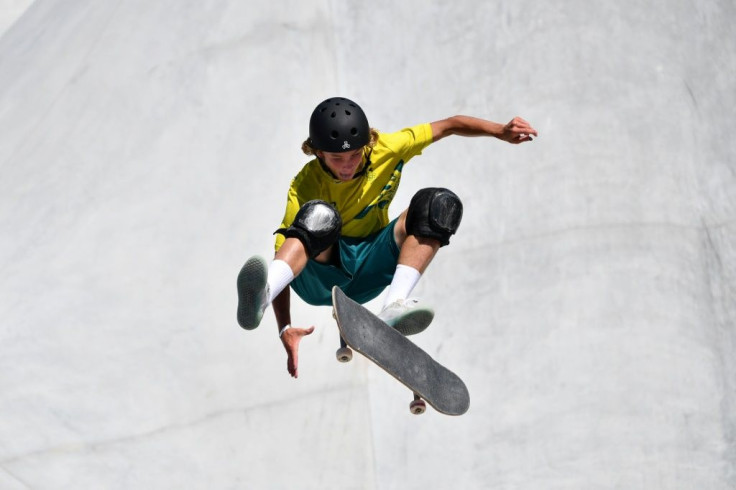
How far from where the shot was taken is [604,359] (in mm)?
6871

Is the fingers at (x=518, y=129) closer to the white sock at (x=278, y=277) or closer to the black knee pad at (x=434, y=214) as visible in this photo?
the black knee pad at (x=434, y=214)

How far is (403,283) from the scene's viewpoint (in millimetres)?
5105

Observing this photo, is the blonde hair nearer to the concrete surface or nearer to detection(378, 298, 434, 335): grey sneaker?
detection(378, 298, 434, 335): grey sneaker

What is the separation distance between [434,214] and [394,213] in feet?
10.0

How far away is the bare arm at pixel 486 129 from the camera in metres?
5.11


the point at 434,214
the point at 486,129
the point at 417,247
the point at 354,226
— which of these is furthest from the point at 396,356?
the point at 486,129

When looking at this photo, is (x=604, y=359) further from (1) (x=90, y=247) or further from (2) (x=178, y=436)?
(1) (x=90, y=247)

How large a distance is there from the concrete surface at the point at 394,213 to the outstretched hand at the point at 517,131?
6.85 feet

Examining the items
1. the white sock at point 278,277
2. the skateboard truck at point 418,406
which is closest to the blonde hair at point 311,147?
the white sock at point 278,277

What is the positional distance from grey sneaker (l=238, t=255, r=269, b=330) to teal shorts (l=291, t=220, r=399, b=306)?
0.64 m

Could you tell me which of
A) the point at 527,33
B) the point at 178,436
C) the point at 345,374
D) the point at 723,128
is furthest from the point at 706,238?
the point at 178,436

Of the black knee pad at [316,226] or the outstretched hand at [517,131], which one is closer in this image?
the black knee pad at [316,226]

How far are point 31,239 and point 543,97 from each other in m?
3.43

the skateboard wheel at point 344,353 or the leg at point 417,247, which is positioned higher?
the leg at point 417,247
